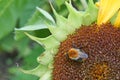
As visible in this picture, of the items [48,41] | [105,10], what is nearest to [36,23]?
[48,41]

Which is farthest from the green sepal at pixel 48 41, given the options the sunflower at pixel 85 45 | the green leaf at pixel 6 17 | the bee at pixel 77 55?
the green leaf at pixel 6 17

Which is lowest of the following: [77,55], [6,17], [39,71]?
[77,55]

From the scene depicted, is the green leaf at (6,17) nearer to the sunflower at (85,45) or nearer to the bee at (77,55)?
the sunflower at (85,45)

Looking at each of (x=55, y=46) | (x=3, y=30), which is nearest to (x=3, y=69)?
(x=3, y=30)

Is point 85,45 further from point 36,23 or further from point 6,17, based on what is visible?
point 6,17

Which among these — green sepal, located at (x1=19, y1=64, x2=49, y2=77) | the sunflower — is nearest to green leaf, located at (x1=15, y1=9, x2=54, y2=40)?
the sunflower

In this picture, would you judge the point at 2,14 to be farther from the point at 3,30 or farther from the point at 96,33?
the point at 96,33

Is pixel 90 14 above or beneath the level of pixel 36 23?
beneath

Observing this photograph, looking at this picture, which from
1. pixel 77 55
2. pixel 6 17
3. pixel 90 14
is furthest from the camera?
pixel 6 17
